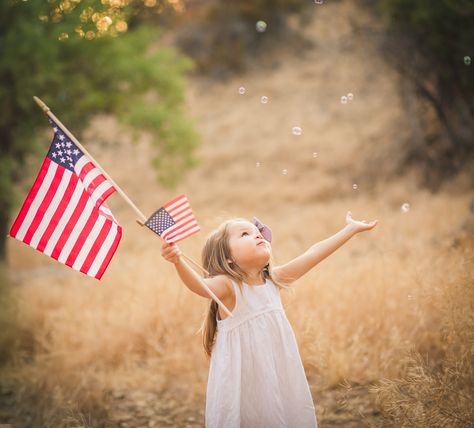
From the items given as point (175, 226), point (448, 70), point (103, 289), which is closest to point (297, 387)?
point (175, 226)

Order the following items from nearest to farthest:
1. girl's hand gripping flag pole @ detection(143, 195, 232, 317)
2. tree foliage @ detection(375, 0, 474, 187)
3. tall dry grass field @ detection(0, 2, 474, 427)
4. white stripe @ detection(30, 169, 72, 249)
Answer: girl's hand gripping flag pole @ detection(143, 195, 232, 317), white stripe @ detection(30, 169, 72, 249), tall dry grass field @ detection(0, 2, 474, 427), tree foliage @ detection(375, 0, 474, 187)

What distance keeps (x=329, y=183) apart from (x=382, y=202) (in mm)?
2776

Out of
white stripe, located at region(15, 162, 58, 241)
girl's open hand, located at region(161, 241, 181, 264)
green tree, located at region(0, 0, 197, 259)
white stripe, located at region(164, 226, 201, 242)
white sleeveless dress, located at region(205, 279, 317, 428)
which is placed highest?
green tree, located at region(0, 0, 197, 259)

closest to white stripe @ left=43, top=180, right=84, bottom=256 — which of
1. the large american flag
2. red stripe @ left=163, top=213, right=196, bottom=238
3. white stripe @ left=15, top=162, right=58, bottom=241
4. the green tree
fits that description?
the large american flag

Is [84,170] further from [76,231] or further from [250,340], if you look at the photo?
[250,340]

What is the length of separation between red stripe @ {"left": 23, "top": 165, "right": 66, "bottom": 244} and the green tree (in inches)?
236

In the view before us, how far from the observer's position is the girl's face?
2.68m

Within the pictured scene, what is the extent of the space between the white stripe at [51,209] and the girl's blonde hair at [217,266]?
835 millimetres

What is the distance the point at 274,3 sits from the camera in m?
23.7

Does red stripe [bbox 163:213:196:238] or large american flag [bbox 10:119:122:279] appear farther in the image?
large american flag [bbox 10:119:122:279]

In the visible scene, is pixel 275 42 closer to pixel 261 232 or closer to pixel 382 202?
pixel 382 202

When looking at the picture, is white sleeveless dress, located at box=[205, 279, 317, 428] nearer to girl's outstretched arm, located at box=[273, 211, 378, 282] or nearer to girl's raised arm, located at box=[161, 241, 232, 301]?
girl's raised arm, located at box=[161, 241, 232, 301]

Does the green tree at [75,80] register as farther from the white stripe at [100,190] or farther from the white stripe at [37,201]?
the white stripe at [100,190]

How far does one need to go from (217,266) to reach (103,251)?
63 centimetres
